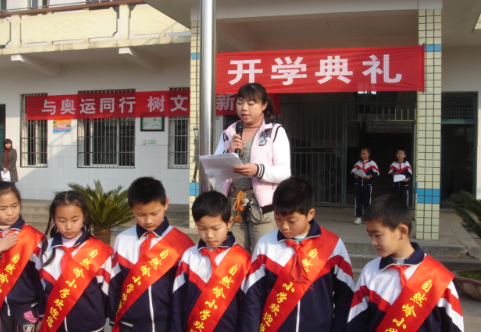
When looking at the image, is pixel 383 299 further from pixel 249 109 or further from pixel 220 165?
pixel 249 109

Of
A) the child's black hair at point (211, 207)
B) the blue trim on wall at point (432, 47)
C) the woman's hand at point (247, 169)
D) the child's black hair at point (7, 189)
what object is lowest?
the child's black hair at point (211, 207)

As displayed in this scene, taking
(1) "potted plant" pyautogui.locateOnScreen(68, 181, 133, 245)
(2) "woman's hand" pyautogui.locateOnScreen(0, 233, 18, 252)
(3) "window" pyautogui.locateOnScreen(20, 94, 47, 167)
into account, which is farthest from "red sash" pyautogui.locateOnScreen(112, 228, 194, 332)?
(3) "window" pyautogui.locateOnScreen(20, 94, 47, 167)

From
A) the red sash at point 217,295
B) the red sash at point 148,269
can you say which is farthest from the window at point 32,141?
the red sash at point 217,295

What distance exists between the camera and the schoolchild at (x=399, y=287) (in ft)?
6.46

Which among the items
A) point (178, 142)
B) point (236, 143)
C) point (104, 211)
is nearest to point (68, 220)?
point (236, 143)

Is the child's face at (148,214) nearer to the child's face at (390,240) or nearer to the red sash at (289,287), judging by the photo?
the red sash at (289,287)

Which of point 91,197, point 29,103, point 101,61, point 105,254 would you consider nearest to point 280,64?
point 91,197

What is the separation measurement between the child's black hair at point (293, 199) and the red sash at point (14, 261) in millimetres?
1391

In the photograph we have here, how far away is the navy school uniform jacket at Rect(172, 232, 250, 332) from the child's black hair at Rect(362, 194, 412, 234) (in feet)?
2.19

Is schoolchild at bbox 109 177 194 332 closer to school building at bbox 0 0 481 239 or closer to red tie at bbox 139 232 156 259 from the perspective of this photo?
red tie at bbox 139 232 156 259

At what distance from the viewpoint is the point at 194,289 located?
2.32 meters

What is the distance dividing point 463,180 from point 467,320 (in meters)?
5.43

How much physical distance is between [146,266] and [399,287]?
122 centimetres

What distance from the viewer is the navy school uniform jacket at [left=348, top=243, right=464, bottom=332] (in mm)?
1973
